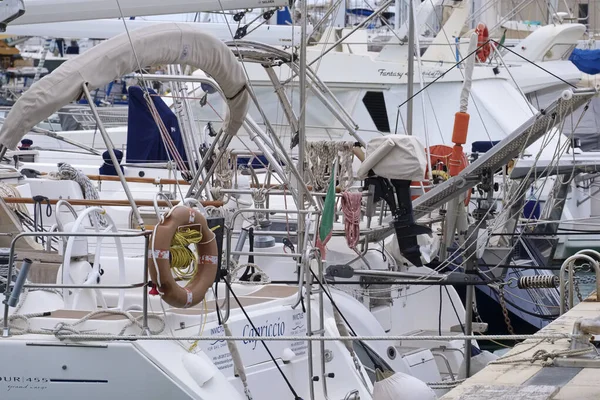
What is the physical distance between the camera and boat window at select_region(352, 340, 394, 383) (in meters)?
7.98

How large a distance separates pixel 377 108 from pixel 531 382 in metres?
14.1

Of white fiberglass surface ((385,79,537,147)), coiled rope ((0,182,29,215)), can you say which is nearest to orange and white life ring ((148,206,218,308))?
coiled rope ((0,182,29,215))

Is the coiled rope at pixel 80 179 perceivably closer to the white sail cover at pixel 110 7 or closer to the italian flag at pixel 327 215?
the white sail cover at pixel 110 7

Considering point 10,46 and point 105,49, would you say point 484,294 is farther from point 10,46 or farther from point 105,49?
point 10,46

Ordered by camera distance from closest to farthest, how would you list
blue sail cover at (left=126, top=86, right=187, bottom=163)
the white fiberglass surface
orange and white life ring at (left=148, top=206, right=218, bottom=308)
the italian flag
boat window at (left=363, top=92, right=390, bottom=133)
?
orange and white life ring at (left=148, top=206, right=218, bottom=308) → the italian flag → blue sail cover at (left=126, top=86, right=187, bottom=163) → the white fiberglass surface → boat window at (left=363, top=92, right=390, bottom=133)

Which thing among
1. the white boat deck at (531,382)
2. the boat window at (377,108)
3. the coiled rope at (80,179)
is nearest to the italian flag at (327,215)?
the white boat deck at (531,382)

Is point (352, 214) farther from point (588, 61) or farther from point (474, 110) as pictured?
point (588, 61)

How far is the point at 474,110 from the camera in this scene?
18375 mm

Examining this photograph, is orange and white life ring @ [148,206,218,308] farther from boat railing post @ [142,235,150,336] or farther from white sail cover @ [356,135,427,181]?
white sail cover @ [356,135,427,181]

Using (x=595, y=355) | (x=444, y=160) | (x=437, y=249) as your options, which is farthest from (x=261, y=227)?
(x=595, y=355)

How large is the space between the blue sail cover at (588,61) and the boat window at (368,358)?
1704 cm

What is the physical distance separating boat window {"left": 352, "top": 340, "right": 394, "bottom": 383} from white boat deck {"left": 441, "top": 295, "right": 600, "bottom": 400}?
6.85 feet

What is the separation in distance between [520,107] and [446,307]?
8.50 metres

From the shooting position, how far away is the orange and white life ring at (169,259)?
5836mm
